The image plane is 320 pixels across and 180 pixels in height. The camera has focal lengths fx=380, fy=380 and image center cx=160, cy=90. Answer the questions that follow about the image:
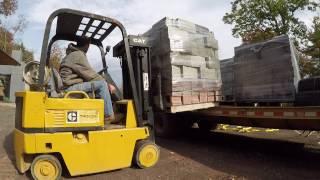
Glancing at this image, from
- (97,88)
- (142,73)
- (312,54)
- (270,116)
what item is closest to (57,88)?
(97,88)

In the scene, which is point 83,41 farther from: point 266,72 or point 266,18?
point 266,18

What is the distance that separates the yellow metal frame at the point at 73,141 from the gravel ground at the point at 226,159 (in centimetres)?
21

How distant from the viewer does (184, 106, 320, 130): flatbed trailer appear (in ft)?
18.3

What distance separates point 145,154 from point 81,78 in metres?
1.50

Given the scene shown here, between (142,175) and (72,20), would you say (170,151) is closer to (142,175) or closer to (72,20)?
(142,175)

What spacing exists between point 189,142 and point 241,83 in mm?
1783

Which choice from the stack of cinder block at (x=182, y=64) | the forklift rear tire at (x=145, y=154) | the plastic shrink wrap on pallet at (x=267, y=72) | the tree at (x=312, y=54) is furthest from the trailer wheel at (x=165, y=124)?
the tree at (x=312, y=54)

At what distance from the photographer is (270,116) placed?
6.16 meters

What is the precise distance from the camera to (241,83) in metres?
7.62

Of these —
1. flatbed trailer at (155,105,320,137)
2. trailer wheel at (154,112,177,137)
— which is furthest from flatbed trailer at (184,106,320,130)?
trailer wheel at (154,112,177,137)

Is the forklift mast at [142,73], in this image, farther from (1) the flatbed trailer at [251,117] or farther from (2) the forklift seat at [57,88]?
(1) the flatbed trailer at [251,117]

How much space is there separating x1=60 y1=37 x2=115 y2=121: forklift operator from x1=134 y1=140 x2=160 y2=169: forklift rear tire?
25.0 inches

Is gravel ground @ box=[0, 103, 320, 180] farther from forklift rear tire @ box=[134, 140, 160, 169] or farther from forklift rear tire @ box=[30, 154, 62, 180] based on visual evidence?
forklift rear tire @ box=[30, 154, 62, 180]

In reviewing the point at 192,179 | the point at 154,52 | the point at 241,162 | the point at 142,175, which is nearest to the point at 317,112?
the point at 241,162
